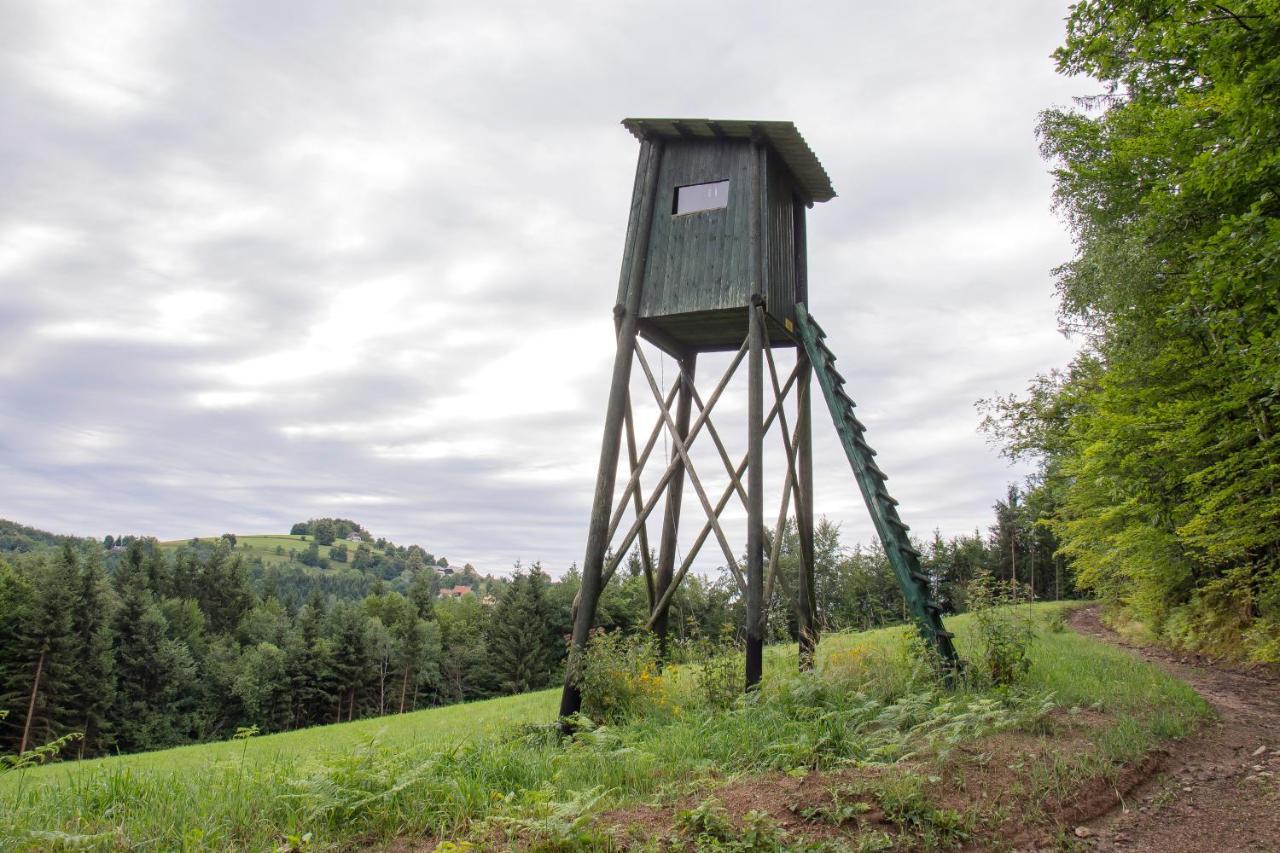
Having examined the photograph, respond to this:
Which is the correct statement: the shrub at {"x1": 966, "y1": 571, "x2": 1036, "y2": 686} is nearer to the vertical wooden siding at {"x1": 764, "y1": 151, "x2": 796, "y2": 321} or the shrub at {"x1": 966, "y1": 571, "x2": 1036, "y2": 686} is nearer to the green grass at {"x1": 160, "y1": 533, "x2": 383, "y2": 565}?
the vertical wooden siding at {"x1": 764, "y1": 151, "x2": 796, "y2": 321}

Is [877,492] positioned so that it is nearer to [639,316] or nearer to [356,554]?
[639,316]

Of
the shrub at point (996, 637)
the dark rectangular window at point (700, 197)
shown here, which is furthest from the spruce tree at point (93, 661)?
the shrub at point (996, 637)

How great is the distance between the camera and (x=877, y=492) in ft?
32.9

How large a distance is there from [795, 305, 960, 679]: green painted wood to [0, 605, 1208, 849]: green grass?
1.78 feet

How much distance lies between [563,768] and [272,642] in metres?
66.7

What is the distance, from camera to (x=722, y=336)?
477 inches

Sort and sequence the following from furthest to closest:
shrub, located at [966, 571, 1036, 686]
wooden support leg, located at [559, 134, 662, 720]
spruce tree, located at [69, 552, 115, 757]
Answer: spruce tree, located at [69, 552, 115, 757] → wooden support leg, located at [559, 134, 662, 720] → shrub, located at [966, 571, 1036, 686]

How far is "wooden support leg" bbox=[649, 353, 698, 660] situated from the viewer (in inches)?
438

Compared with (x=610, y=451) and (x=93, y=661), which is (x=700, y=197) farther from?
(x=93, y=661)

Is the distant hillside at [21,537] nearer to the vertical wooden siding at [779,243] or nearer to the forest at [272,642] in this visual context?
the forest at [272,642]

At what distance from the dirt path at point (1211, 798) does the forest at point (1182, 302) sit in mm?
3634

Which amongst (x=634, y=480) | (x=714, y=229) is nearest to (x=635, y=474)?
(x=634, y=480)


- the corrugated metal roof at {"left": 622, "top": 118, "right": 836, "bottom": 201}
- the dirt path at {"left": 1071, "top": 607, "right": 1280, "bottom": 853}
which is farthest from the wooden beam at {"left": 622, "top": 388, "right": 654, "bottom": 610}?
the dirt path at {"left": 1071, "top": 607, "right": 1280, "bottom": 853}

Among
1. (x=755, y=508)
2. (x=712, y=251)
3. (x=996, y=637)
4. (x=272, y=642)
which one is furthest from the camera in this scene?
(x=272, y=642)
